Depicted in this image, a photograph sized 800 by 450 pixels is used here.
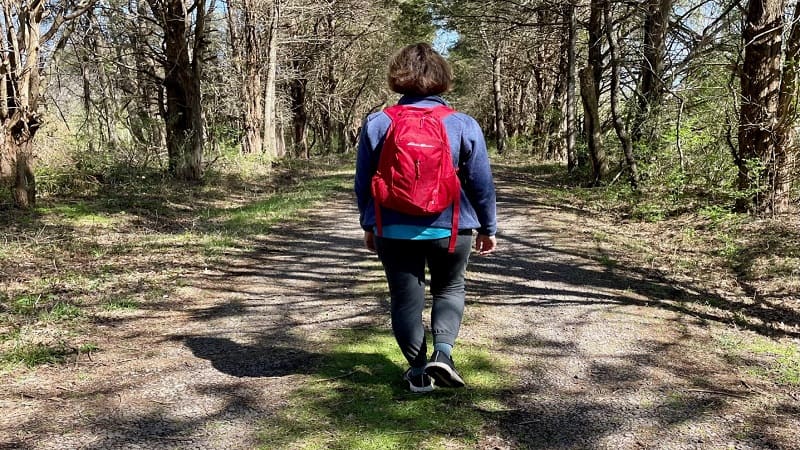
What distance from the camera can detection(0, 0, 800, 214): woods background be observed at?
7723 mm

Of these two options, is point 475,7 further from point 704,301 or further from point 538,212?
point 704,301

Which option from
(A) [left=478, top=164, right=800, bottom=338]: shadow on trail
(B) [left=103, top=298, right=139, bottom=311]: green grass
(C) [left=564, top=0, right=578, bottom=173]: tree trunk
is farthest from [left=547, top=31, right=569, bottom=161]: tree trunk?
(B) [left=103, top=298, right=139, bottom=311]: green grass

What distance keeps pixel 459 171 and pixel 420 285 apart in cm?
61

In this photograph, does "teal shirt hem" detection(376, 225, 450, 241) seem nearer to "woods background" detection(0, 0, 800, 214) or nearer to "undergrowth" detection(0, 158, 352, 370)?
"undergrowth" detection(0, 158, 352, 370)

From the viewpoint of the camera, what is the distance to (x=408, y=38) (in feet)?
88.2

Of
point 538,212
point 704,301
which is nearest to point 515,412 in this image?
point 704,301

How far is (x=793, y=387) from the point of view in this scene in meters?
3.42

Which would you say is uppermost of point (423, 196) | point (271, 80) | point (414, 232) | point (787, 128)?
point (271, 80)

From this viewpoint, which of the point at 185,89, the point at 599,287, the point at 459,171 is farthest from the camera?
the point at 185,89

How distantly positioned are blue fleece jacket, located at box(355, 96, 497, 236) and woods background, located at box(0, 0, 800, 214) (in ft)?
18.3

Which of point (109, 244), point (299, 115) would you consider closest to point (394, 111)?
point (109, 244)

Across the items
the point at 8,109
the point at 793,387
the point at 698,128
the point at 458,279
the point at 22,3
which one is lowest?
the point at 793,387

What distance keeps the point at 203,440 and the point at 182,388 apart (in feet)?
2.27

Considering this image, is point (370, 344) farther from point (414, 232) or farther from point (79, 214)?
point (79, 214)
